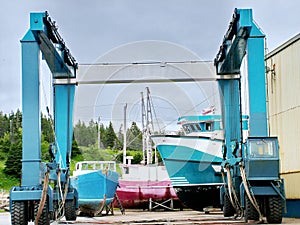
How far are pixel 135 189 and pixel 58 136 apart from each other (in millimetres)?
9853

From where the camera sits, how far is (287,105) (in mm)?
17109

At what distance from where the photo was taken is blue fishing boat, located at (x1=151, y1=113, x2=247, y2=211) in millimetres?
21922

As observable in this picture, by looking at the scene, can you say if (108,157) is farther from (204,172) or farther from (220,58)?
(220,58)

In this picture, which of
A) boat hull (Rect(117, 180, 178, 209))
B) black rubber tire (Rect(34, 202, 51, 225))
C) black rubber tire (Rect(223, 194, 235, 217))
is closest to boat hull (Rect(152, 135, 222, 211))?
black rubber tire (Rect(223, 194, 235, 217))

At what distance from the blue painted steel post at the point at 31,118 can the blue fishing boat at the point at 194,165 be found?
9817mm

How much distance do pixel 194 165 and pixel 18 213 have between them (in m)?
11.3

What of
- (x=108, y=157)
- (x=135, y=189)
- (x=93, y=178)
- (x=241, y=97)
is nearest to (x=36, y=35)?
(x=241, y=97)

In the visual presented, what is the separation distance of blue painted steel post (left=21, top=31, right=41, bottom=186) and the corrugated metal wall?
726cm

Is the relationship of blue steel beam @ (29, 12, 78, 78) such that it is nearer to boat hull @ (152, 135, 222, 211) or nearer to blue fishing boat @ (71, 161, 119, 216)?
blue fishing boat @ (71, 161, 119, 216)

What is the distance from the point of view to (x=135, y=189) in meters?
28.3

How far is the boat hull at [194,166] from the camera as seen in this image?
21.9 metres

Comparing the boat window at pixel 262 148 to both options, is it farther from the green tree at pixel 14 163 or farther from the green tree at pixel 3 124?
the green tree at pixel 3 124

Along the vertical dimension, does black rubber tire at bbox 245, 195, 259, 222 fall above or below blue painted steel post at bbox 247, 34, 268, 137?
below

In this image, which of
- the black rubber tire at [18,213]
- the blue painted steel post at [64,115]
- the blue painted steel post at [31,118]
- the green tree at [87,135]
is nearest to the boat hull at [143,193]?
the green tree at [87,135]
